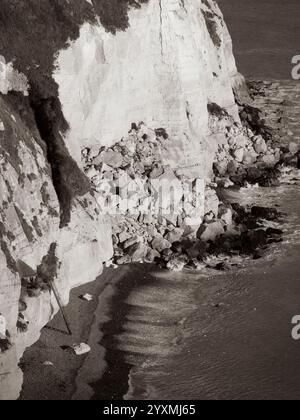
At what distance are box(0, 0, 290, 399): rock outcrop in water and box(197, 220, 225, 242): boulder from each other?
1.04 meters

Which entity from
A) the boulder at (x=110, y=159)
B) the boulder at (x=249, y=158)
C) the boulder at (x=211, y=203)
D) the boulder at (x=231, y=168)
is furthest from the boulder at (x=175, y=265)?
the boulder at (x=249, y=158)

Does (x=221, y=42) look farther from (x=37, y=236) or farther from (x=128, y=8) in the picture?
(x=37, y=236)

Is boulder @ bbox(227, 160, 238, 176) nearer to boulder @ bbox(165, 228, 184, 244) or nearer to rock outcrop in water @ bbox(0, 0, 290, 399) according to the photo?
rock outcrop in water @ bbox(0, 0, 290, 399)

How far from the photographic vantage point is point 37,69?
4762cm

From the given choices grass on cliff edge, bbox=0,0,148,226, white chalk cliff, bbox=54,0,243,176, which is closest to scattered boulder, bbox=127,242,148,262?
grass on cliff edge, bbox=0,0,148,226

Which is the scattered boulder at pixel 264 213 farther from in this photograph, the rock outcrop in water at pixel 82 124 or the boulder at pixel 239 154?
the boulder at pixel 239 154

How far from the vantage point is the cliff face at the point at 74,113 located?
4125 centimetres

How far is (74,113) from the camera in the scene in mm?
49500

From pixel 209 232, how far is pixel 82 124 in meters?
9.92

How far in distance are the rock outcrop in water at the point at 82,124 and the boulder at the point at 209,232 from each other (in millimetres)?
1039

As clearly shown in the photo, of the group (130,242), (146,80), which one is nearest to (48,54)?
(146,80)

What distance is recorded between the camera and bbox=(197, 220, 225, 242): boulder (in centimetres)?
5256
